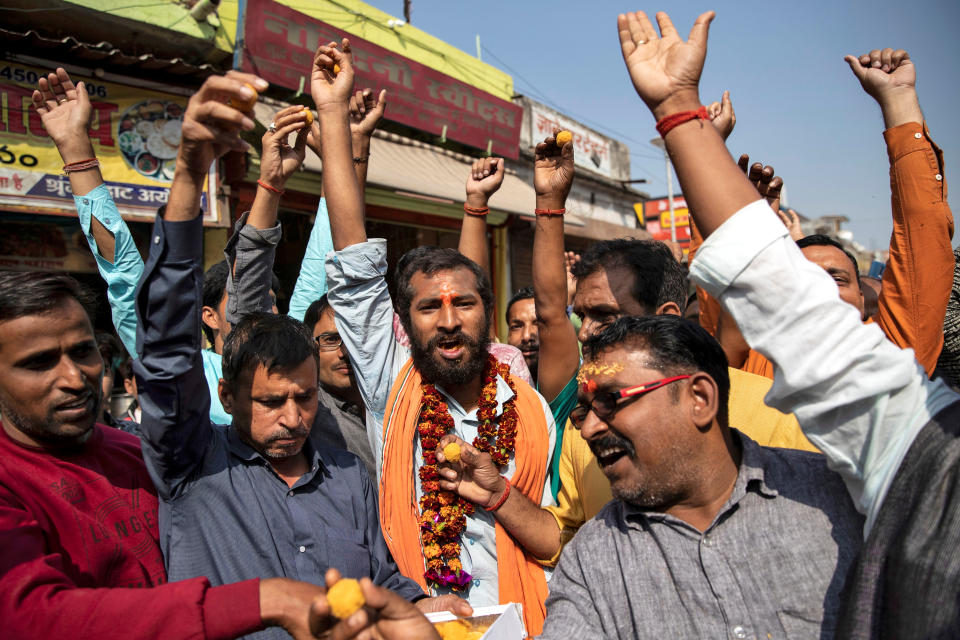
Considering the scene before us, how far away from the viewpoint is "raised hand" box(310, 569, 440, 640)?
1.36m

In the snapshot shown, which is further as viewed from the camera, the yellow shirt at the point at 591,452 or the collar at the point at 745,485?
the yellow shirt at the point at 591,452

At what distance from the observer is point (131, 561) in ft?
5.65

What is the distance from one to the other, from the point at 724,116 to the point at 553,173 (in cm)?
77

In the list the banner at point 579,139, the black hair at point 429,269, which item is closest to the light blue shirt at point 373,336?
the black hair at point 429,269

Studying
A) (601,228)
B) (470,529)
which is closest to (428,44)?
(601,228)

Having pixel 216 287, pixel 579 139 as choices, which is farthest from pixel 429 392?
pixel 579 139

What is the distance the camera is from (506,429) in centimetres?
258

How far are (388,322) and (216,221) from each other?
5.25 meters

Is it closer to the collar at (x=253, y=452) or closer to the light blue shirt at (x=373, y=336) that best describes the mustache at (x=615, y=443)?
the light blue shirt at (x=373, y=336)

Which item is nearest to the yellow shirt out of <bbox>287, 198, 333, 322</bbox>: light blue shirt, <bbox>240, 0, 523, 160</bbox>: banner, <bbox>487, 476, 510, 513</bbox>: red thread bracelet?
<bbox>487, 476, 510, 513</bbox>: red thread bracelet

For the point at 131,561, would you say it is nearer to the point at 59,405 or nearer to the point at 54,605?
the point at 54,605

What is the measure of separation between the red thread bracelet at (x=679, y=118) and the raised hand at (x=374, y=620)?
1282 mm

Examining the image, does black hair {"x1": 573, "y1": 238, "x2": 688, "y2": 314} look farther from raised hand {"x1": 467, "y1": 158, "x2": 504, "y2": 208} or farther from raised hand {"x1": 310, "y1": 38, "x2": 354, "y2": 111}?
raised hand {"x1": 310, "y1": 38, "x2": 354, "y2": 111}

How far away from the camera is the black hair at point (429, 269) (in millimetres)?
2699
